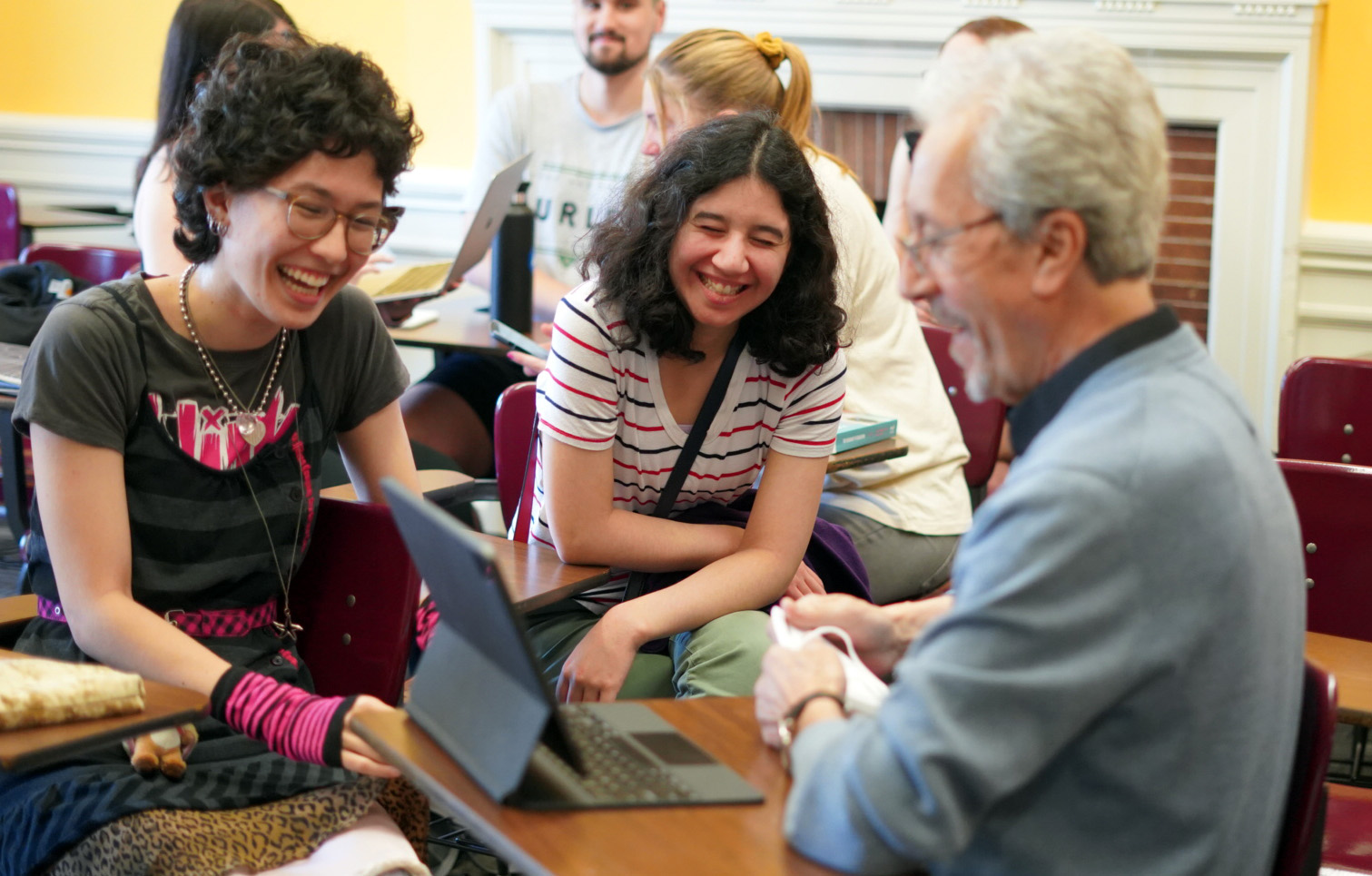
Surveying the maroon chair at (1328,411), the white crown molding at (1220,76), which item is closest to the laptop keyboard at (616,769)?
the maroon chair at (1328,411)

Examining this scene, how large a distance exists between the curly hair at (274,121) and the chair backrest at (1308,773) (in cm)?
118

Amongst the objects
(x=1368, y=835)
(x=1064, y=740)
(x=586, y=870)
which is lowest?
(x=1368, y=835)

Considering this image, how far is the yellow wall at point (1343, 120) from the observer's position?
416 cm

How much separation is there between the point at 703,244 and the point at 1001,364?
2.60 ft

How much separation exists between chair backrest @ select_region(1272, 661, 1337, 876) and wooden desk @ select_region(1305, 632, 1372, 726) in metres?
0.28

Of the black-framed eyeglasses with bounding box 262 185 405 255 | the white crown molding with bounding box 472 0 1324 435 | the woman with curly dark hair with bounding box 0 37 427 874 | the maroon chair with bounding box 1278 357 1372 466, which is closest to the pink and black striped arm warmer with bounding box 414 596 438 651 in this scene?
the woman with curly dark hair with bounding box 0 37 427 874

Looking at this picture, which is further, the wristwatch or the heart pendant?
the heart pendant

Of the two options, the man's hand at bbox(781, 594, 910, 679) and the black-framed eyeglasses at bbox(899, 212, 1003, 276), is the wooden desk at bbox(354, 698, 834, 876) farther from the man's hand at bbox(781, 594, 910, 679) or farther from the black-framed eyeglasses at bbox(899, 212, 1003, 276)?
the black-framed eyeglasses at bbox(899, 212, 1003, 276)

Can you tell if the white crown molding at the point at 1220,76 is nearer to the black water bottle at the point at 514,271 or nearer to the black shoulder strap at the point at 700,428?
the black water bottle at the point at 514,271

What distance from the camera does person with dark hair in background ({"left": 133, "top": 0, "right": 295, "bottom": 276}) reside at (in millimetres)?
2516

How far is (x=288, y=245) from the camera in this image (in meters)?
1.52

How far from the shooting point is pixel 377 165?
1577 millimetres

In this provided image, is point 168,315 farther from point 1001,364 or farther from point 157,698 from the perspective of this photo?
point 1001,364

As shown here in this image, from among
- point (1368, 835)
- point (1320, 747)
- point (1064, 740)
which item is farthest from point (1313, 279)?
point (1064, 740)
